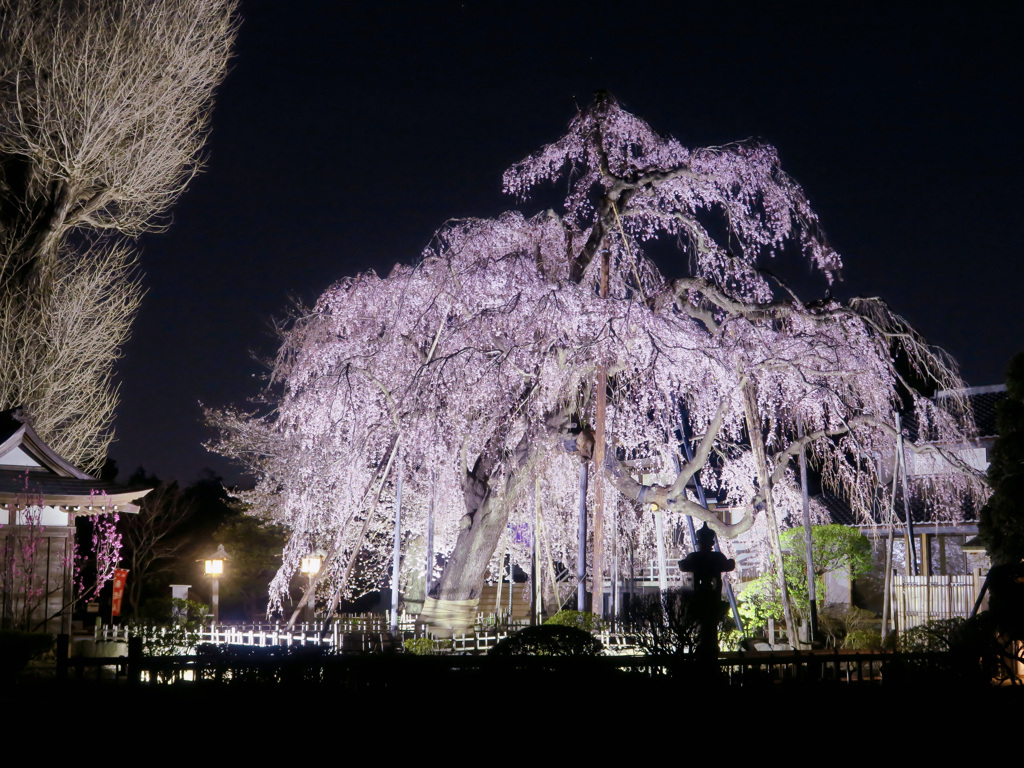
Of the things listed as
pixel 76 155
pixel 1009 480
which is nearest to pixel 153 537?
pixel 76 155

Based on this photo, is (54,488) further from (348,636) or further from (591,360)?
(591,360)

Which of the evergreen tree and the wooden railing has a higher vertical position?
the evergreen tree

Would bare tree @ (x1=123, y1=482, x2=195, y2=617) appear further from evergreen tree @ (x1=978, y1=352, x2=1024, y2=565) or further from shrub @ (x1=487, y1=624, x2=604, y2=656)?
evergreen tree @ (x1=978, y1=352, x2=1024, y2=565)

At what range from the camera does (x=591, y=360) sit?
51.3 ft

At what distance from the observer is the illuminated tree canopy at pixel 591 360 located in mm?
15422

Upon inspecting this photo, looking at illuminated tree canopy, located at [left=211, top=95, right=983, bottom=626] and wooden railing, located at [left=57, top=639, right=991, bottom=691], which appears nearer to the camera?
wooden railing, located at [left=57, top=639, right=991, bottom=691]

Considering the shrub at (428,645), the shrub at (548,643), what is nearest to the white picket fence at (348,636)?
the shrub at (428,645)

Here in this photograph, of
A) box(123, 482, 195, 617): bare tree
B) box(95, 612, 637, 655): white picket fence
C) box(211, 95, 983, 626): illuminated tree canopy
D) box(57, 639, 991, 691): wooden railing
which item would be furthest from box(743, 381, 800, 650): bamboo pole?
box(123, 482, 195, 617): bare tree

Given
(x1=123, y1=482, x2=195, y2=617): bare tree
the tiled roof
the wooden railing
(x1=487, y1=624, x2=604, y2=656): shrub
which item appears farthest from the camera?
(x1=123, y1=482, x2=195, y2=617): bare tree

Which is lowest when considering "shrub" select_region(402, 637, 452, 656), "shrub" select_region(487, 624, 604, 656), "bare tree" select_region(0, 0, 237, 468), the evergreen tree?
"shrub" select_region(402, 637, 452, 656)

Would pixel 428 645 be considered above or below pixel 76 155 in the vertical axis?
below

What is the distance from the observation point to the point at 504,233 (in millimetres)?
17141

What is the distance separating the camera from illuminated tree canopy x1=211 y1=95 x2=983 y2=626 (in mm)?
15422

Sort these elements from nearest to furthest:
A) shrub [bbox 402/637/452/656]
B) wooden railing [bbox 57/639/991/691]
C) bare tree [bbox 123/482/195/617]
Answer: wooden railing [bbox 57/639/991/691], shrub [bbox 402/637/452/656], bare tree [bbox 123/482/195/617]
